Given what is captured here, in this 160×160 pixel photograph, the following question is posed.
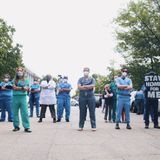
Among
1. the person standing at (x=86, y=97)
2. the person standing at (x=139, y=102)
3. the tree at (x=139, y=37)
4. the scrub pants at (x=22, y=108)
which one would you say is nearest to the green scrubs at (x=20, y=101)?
the scrub pants at (x=22, y=108)

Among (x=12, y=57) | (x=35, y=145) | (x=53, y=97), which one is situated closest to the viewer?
(x=35, y=145)

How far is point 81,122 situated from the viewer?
13.0 m

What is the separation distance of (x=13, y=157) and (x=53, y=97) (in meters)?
8.78

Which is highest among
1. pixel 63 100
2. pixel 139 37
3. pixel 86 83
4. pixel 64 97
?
pixel 139 37

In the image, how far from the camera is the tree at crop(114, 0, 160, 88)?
4322 centimetres

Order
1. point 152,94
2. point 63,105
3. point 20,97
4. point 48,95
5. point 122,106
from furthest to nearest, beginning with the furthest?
point 63,105 < point 48,95 < point 152,94 < point 122,106 < point 20,97

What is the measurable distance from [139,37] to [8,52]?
3323 centimetres

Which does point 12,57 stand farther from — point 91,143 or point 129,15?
point 91,143

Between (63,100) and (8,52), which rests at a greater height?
(8,52)

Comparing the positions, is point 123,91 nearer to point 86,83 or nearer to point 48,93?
point 86,83

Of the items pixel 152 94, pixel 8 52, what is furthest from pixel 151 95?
pixel 8 52

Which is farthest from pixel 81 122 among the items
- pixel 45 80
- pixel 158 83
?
pixel 45 80

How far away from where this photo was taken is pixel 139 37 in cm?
4384

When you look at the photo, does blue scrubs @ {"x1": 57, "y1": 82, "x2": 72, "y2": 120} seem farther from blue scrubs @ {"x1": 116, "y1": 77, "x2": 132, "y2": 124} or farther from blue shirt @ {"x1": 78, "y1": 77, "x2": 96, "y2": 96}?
blue shirt @ {"x1": 78, "y1": 77, "x2": 96, "y2": 96}
